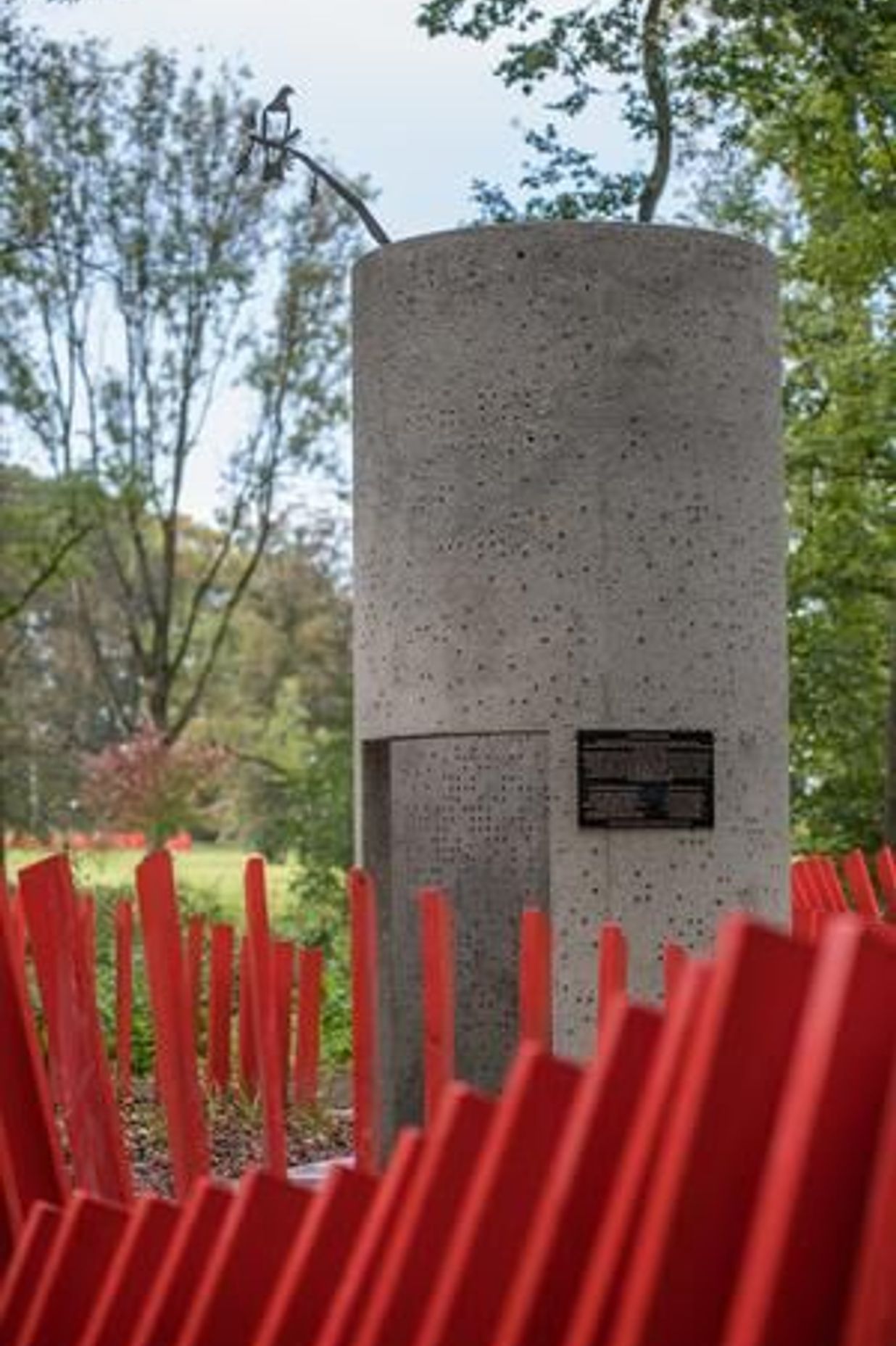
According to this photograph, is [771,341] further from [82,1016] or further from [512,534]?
[82,1016]

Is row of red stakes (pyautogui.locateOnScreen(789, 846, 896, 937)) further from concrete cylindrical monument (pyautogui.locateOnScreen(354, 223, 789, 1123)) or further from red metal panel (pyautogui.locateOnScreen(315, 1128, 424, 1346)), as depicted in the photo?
red metal panel (pyautogui.locateOnScreen(315, 1128, 424, 1346))

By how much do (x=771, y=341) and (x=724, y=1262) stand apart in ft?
19.8

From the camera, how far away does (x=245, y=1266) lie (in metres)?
2.58

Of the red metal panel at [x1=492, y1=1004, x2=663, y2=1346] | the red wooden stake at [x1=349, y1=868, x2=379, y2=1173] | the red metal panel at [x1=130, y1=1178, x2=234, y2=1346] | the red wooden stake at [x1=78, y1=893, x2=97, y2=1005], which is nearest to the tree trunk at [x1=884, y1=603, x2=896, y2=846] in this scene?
the red wooden stake at [x1=349, y1=868, x2=379, y2=1173]

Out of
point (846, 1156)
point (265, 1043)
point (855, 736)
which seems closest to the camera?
point (846, 1156)

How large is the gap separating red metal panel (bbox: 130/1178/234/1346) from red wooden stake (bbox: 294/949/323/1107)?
5.99 meters

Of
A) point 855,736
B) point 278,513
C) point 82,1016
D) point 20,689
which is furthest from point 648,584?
point 20,689

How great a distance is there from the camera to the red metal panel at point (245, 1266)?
2545mm

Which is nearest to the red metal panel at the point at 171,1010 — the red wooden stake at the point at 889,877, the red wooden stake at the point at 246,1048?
the red wooden stake at the point at 246,1048

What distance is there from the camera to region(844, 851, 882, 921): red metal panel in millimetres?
9719

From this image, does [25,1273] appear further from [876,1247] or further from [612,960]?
[612,960]

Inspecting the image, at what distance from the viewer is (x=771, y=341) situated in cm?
779

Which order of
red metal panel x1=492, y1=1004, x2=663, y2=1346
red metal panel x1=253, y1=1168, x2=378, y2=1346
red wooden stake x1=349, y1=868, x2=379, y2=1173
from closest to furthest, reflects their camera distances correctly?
red metal panel x1=492, y1=1004, x2=663, y2=1346, red metal panel x1=253, y1=1168, x2=378, y2=1346, red wooden stake x1=349, y1=868, x2=379, y2=1173

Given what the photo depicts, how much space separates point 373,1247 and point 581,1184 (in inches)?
12.8
